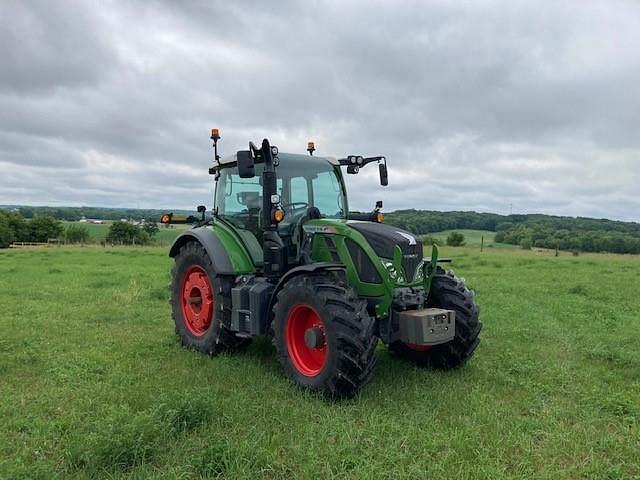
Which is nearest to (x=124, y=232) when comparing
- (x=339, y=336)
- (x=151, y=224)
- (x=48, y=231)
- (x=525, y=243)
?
(x=48, y=231)

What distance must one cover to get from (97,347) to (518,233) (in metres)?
33.9

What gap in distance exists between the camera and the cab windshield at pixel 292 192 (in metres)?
6.17

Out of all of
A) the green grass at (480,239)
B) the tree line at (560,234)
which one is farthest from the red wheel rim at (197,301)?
the green grass at (480,239)

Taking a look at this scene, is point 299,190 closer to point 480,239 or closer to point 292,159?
point 292,159

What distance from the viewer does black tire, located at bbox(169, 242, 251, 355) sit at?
6234 mm

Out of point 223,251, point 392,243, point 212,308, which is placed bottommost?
point 212,308

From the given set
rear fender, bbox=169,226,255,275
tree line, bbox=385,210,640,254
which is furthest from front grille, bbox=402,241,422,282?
tree line, bbox=385,210,640,254

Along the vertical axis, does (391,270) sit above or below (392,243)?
below

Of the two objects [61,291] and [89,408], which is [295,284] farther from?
→ [61,291]

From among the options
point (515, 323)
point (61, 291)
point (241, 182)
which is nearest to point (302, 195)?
point (241, 182)

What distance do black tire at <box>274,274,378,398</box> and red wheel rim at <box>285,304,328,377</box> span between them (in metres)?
0.09

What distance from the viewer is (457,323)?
5.54 meters

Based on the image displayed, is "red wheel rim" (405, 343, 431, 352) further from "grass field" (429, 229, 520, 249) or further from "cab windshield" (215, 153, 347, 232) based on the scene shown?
"grass field" (429, 229, 520, 249)

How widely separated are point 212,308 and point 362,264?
7.56 feet
